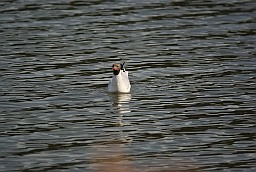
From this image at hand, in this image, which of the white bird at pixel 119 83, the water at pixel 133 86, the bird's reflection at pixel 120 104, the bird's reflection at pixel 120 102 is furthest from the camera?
the white bird at pixel 119 83

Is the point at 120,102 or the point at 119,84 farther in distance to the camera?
the point at 119,84

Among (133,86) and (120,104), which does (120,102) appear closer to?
(120,104)

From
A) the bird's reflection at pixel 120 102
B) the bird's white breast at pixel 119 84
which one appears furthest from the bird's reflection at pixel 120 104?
the bird's white breast at pixel 119 84

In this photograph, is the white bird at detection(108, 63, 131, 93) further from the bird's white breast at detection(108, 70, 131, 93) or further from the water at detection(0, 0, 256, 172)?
the water at detection(0, 0, 256, 172)

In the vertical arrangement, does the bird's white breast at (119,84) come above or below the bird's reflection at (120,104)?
above

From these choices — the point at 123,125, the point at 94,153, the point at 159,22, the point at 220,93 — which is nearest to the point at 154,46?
the point at 159,22

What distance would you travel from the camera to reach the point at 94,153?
18.2 m

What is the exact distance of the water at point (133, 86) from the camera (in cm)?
1811

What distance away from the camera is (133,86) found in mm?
25406

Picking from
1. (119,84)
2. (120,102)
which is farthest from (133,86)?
(120,102)

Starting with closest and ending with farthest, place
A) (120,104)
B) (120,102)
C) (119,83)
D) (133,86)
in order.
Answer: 1. (120,104)
2. (120,102)
3. (119,83)
4. (133,86)

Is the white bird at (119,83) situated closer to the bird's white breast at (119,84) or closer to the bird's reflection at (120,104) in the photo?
the bird's white breast at (119,84)

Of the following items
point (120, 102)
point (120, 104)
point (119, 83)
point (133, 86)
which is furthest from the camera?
point (133, 86)

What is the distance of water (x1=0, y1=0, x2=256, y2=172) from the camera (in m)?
18.1
